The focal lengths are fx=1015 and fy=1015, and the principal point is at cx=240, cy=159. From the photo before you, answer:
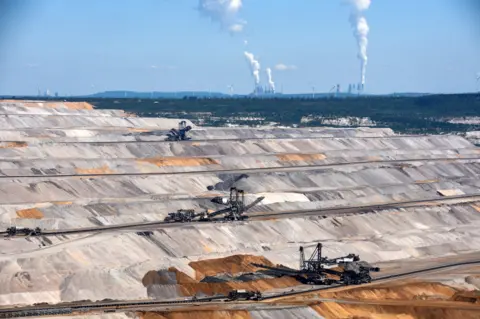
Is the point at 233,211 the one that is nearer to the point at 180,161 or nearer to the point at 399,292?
the point at 399,292

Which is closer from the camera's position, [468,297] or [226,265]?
[468,297]

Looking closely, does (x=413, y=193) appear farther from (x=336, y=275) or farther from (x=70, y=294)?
(x=70, y=294)

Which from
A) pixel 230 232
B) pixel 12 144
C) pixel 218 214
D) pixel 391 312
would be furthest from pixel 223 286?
pixel 12 144

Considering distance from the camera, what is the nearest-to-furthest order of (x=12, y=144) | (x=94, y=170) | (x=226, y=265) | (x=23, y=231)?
(x=226, y=265), (x=23, y=231), (x=94, y=170), (x=12, y=144)

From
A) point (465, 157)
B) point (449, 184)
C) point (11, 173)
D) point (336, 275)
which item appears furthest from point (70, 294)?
point (465, 157)

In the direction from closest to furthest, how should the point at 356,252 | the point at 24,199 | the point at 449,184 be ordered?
the point at 356,252 → the point at 24,199 → the point at 449,184
